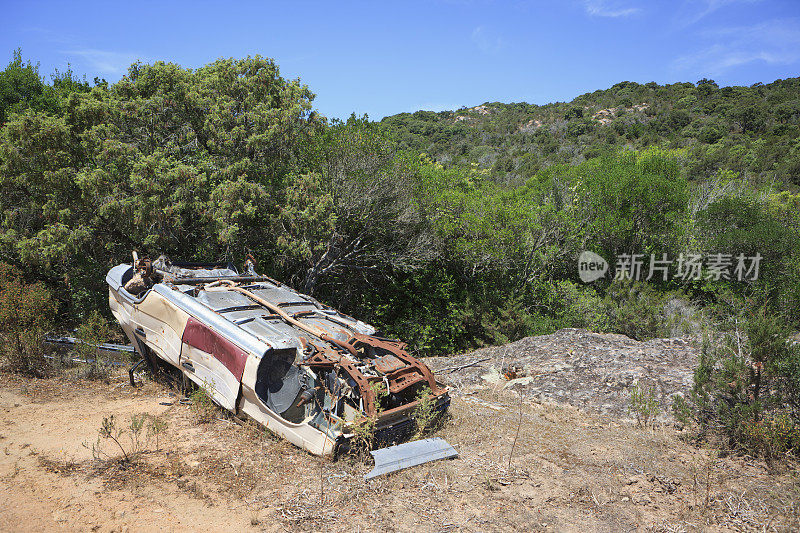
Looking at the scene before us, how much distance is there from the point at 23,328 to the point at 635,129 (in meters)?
50.1

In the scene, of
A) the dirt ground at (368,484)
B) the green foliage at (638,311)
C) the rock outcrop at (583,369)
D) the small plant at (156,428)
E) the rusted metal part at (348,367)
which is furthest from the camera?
the green foliage at (638,311)

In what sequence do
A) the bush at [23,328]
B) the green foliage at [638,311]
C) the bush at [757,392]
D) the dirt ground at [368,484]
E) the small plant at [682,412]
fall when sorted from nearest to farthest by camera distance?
the dirt ground at [368,484], the bush at [757,392], the small plant at [682,412], the bush at [23,328], the green foliage at [638,311]

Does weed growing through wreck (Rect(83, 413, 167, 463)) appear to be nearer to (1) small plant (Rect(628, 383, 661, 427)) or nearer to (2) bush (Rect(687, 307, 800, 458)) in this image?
(1) small plant (Rect(628, 383, 661, 427))

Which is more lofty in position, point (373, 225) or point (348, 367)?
point (373, 225)

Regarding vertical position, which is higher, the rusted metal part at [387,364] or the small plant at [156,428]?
the rusted metal part at [387,364]

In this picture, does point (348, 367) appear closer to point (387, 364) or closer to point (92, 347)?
point (387, 364)

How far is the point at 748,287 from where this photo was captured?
53.0ft

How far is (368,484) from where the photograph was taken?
5043 mm

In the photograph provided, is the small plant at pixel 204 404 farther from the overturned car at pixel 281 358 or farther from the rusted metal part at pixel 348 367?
the rusted metal part at pixel 348 367

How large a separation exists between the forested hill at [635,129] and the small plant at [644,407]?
848 inches

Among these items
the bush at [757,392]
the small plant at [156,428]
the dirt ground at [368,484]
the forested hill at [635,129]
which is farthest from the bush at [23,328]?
the forested hill at [635,129]

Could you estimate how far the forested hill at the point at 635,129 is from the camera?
33156 mm

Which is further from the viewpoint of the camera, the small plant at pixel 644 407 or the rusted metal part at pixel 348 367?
the small plant at pixel 644 407

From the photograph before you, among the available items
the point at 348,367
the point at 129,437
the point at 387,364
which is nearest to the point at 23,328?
the point at 129,437
